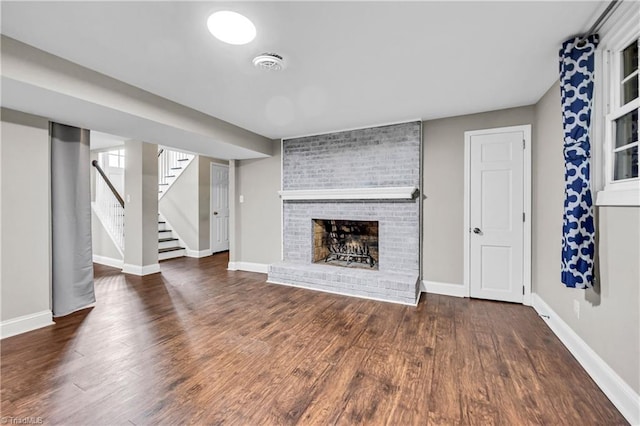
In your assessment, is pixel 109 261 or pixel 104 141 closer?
pixel 104 141

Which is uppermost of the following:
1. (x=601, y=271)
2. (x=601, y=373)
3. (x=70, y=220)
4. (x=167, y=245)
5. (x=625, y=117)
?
(x=625, y=117)

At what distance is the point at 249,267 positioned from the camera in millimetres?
5059

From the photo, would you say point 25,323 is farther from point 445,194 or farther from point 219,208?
point 445,194

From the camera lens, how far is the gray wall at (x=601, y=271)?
155cm

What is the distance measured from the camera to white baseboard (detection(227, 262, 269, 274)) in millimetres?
4935

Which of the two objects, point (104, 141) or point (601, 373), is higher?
point (104, 141)

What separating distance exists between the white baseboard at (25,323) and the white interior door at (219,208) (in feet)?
12.8

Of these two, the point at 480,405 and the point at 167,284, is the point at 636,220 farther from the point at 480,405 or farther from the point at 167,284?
the point at 167,284

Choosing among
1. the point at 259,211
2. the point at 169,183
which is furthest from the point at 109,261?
the point at 259,211

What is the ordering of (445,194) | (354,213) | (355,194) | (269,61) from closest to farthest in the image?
1. (269,61)
2. (445,194)
3. (355,194)
4. (354,213)

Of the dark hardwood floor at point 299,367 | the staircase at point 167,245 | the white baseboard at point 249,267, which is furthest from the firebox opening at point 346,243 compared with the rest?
the staircase at point 167,245

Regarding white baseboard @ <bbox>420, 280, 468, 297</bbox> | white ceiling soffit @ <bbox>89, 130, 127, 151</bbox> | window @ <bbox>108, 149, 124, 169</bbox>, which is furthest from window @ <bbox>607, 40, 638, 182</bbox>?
window @ <bbox>108, 149, 124, 169</bbox>

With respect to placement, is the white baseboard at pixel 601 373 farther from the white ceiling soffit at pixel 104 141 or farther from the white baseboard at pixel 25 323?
the white ceiling soffit at pixel 104 141

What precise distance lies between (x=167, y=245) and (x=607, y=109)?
7.27 metres
